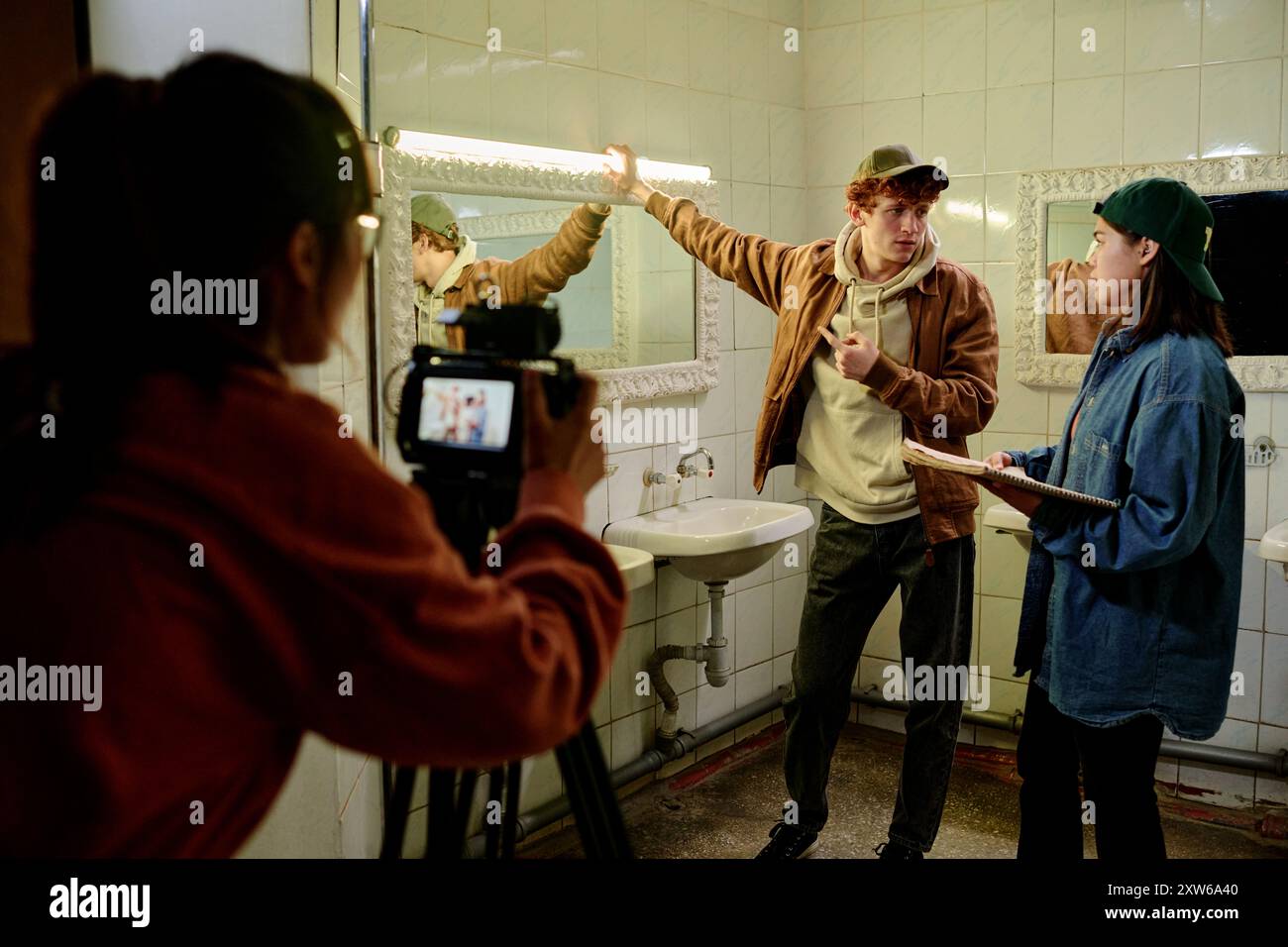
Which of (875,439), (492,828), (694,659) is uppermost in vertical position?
(875,439)

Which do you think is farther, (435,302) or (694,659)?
(694,659)

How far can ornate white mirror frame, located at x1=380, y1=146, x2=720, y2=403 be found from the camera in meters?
1.85

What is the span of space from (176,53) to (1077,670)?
1388 mm

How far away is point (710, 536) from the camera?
2.21 m

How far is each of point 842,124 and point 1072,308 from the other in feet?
2.59

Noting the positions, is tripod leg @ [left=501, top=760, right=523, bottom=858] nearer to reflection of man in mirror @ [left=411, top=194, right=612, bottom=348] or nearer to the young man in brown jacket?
reflection of man in mirror @ [left=411, top=194, right=612, bottom=348]

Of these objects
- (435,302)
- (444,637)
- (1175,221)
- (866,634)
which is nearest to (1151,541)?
(1175,221)

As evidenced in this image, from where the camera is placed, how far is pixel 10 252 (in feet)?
2.46

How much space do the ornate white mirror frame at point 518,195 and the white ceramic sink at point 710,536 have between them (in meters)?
0.29

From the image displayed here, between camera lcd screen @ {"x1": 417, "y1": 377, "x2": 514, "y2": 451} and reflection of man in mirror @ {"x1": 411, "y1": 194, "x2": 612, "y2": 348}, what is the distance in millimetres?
→ 1085

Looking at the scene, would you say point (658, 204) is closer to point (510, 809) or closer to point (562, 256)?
point (562, 256)

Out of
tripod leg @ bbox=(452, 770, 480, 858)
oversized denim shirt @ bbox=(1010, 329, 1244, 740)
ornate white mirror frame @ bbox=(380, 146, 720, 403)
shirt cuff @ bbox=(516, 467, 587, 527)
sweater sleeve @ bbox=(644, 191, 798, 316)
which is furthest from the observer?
sweater sleeve @ bbox=(644, 191, 798, 316)

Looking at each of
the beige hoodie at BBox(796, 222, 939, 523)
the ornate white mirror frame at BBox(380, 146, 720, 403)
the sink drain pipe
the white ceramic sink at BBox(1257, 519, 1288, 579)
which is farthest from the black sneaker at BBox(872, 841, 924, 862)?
the ornate white mirror frame at BBox(380, 146, 720, 403)
